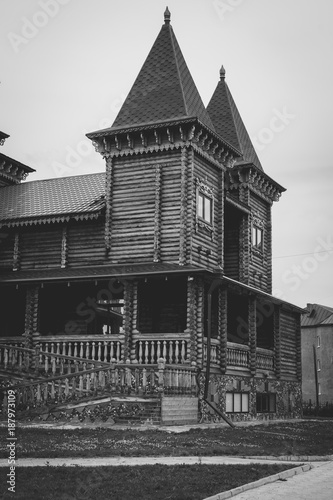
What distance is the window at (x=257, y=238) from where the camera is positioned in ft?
123

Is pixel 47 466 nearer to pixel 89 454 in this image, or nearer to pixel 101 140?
pixel 89 454

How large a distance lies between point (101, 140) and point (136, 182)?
2.58 metres

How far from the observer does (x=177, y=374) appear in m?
24.9

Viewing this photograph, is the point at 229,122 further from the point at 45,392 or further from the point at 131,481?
the point at 131,481

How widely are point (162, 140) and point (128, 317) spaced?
7708 mm

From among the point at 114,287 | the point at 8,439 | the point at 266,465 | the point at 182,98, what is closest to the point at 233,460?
the point at 266,465

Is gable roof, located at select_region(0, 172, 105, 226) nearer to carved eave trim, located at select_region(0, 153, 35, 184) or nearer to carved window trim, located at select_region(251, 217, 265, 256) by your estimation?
carved eave trim, located at select_region(0, 153, 35, 184)

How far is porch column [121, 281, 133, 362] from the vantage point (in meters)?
27.8

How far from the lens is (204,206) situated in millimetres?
30828

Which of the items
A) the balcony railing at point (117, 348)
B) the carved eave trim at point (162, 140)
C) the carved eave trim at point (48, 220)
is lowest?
the balcony railing at point (117, 348)

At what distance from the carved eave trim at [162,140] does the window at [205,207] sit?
1795 mm

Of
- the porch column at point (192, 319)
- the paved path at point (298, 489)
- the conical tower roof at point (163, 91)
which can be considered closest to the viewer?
the paved path at point (298, 489)

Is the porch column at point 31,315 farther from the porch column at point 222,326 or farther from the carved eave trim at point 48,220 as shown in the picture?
the porch column at point 222,326

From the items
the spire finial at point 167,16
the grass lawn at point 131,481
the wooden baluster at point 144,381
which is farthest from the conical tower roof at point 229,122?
the grass lawn at point 131,481
